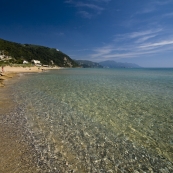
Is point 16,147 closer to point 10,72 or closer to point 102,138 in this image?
point 102,138

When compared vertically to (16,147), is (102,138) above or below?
below

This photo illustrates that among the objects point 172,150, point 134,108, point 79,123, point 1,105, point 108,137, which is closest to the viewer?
point 172,150

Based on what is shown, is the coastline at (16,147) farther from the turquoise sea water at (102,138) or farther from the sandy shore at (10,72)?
the sandy shore at (10,72)

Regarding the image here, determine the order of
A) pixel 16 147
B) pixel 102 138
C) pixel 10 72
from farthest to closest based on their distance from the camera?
pixel 10 72
pixel 102 138
pixel 16 147

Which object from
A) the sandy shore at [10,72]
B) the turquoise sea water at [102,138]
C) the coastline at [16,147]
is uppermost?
the coastline at [16,147]

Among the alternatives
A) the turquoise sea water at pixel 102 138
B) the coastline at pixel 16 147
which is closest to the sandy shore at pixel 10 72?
the coastline at pixel 16 147

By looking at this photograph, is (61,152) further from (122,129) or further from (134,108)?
(134,108)

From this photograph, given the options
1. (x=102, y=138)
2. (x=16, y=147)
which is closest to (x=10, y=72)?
(x=16, y=147)

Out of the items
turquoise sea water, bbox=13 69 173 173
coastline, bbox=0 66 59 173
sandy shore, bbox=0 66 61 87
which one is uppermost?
coastline, bbox=0 66 59 173

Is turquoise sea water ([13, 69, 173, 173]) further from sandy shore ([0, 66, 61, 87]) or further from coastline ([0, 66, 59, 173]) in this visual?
sandy shore ([0, 66, 61, 87])

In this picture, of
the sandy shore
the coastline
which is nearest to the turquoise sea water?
the coastline

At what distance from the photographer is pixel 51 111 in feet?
37.3

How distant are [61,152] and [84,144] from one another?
4.09ft

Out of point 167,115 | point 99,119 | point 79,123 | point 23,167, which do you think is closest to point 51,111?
point 79,123
